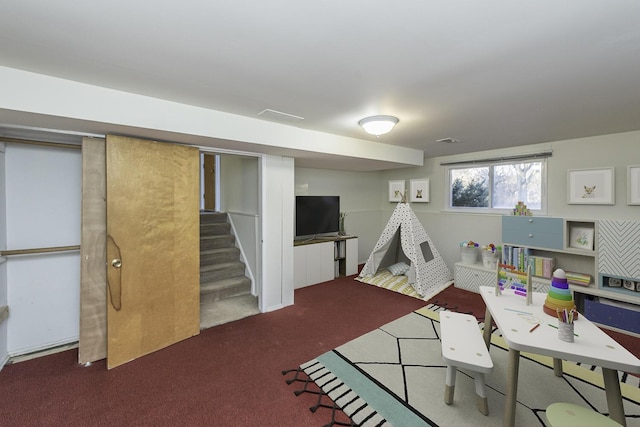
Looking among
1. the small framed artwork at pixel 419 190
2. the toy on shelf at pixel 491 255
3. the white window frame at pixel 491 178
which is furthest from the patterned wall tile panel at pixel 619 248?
the small framed artwork at pixel 419 190

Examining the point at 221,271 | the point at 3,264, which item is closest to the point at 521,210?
the point at 221,271

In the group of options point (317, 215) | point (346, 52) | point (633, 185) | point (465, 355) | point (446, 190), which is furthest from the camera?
point (446, 190)

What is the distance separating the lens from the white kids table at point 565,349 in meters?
1.44

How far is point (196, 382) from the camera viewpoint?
2.13 metres

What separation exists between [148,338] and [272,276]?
1434 millimetres

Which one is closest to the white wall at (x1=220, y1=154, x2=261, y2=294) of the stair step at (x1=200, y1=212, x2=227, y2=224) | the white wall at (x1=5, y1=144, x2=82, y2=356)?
the stair step at (x1=200, y1=212, x2=227, y2=224)

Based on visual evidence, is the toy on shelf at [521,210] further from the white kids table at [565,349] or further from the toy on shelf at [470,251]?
the white kids table at [565,349]

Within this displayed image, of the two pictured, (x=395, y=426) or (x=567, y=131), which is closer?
(x=395, y=426)

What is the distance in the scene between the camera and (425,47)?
4.74ft

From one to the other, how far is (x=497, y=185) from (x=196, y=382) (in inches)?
188

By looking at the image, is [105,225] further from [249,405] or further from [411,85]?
[411,85]

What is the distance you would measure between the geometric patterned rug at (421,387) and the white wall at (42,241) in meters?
2.32

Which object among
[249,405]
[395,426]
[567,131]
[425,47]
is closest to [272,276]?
[249,405]

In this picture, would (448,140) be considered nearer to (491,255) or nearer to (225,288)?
(491,255)
